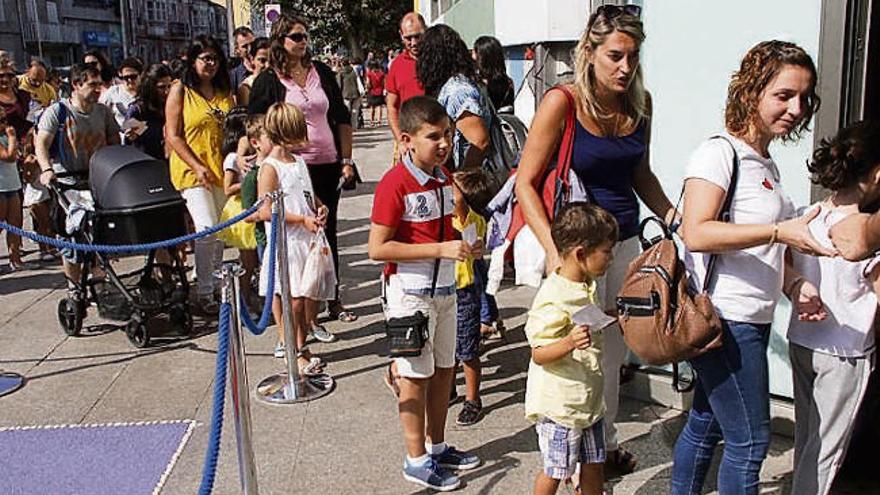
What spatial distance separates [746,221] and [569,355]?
2.56ft

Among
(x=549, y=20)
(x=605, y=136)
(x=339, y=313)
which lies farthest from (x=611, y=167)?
(x=549, y=20)

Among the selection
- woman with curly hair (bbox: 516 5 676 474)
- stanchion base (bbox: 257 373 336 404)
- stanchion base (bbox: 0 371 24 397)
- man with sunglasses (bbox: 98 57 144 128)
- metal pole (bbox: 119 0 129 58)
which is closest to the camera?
woman with curly hair (bbox: 516 5 676 474)

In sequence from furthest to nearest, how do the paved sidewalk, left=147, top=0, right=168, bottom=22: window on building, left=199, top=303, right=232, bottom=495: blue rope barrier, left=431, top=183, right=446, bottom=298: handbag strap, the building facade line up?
1. left=147, top=0, right=168, bottom=22: window on building
2. the building facade
3. the paved sidewalk
4. left=431, top=183, right=446, bottom=298: handbag strap
5. left=199, top=303, right=232, bottom=495: blue rope barrier

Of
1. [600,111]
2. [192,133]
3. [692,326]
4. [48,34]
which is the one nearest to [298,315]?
[192,133]

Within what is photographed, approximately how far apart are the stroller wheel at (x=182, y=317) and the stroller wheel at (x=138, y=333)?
0.74 ft

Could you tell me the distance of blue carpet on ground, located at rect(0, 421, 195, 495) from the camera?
12.3ft

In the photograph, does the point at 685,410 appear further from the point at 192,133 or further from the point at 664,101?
the point at 192,133

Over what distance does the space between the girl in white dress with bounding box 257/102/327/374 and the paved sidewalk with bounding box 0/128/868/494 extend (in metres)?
0.49

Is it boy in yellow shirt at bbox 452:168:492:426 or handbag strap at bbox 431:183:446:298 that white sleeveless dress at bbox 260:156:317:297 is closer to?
boy in yellow shirt at bbox 452:168:492:426

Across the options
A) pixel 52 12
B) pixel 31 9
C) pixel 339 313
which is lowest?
pixel 339 313

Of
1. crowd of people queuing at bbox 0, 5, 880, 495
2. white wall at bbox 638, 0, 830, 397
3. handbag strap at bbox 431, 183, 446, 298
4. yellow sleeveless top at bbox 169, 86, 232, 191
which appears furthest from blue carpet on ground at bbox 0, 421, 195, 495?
white wall at bbox 638, 0, 830, 397

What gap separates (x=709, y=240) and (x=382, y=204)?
1354mm

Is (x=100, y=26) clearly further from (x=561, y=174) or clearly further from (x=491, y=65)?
(x=561, y=174)

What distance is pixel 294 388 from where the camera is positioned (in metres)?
4.67
